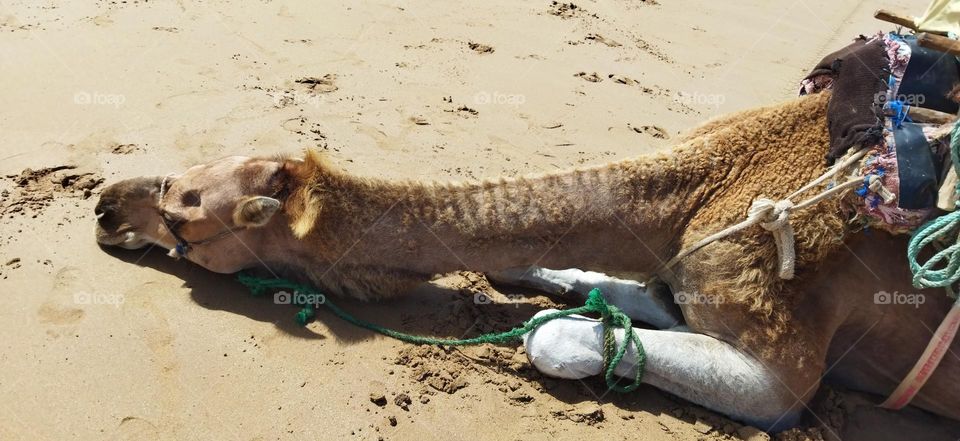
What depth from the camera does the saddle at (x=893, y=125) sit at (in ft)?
10.6

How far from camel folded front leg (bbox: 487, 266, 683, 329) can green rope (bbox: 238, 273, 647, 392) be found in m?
0.41

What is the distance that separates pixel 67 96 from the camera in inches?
210

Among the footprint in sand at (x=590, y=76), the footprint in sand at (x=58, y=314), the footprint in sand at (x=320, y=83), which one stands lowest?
the footprint in sand at (x=58, y=314)

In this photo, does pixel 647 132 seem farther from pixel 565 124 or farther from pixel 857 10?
pixel 857 10

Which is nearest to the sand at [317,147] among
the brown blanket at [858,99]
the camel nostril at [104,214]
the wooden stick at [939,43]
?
the camel nostril at [104,214]

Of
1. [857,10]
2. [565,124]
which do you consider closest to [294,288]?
[565,124]

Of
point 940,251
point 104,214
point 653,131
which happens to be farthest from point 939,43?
point 104,214

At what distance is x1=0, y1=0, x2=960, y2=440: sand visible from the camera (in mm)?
3295

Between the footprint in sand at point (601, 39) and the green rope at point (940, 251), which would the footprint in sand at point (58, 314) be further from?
the footprint in sand at point (601, 39)

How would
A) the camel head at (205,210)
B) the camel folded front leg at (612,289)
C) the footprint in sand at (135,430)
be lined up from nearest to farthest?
1. the footprint in sand at (135,430)
2. the camel head at (205,210)
3. the camel folded front leg at (612,289)

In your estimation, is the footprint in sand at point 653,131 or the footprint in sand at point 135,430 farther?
the footprint in sand at point 653,131

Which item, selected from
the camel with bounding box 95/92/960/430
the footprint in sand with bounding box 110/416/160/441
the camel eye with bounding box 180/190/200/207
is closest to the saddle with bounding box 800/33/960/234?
the camel with bounding box 95/92/960/430

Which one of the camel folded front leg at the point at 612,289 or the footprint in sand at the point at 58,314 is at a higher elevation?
the camel folded front leg at the point at 612,289

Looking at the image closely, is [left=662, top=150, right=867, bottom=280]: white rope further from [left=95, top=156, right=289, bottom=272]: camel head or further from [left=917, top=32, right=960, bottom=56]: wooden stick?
[left=95, top=156, right=289, bottom=272]: camel head
